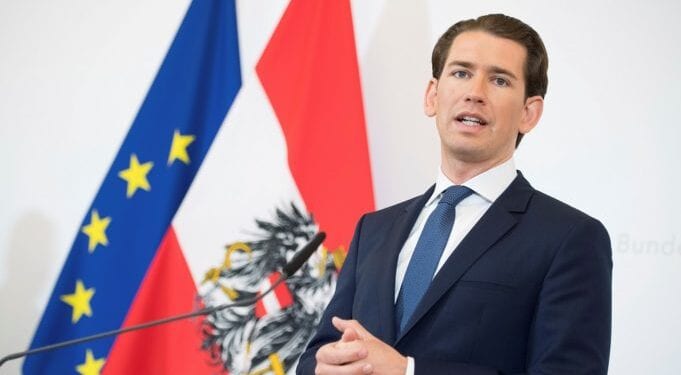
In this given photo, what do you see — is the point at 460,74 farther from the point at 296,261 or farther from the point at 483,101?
the point at 296,261

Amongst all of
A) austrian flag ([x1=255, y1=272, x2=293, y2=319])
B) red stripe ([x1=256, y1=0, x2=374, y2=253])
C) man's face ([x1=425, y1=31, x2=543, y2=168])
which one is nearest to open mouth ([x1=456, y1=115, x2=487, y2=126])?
man's face ([x1=425, y1=31, x2=543, y2=168])

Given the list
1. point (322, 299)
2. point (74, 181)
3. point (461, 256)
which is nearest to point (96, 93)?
point (74, 181)

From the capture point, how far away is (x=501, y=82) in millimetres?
1847

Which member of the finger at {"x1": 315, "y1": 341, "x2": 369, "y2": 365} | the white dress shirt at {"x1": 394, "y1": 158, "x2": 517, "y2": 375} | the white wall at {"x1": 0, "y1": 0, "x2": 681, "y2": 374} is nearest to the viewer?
the finger at {"x1": 315, "y1": 341, "x2": 369, "y2": 365}

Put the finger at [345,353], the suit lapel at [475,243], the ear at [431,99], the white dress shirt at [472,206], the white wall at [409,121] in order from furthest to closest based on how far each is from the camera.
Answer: the white wall at [409,121] < the ear at [431,99] < the white dress shirt at [472,206] < the suit lapel at [475,243] < the finger at [345,353]

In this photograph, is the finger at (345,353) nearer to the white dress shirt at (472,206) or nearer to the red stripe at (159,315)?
the white dress shirt at (472,206)

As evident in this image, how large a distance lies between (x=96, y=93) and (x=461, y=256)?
2.20 meters

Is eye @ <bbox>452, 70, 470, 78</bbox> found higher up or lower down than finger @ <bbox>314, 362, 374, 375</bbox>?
higher up

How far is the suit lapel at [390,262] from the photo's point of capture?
1.66 meters

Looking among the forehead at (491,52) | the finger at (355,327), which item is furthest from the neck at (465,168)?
the finger at (355,327)

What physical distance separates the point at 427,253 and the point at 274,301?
114 cm

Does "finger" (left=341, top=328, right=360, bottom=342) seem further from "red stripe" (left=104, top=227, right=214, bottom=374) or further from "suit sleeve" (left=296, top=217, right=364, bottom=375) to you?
"red stripe" (left=104, top=227, right=214, bottom=374)

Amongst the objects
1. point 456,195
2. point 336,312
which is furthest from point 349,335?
point 456,195

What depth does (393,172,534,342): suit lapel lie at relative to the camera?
1.59 m
